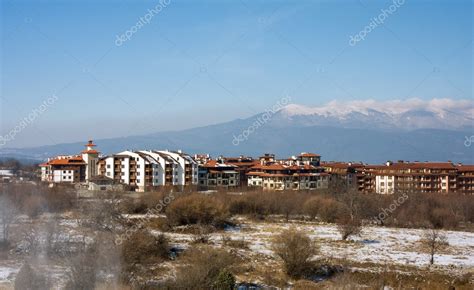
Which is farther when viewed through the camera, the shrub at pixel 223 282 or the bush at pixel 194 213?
the bush at pixel 194 213

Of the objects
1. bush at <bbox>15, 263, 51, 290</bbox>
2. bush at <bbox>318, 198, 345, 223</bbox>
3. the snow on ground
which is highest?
bush at <bbox>318, 198, 345, 223</bbox>

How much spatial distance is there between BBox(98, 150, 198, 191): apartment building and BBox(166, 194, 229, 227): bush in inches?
843

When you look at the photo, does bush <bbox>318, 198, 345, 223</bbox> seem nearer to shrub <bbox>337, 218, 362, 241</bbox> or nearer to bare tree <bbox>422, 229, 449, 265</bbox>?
shrub <bbox>337, 218, 362, 241</bbox>

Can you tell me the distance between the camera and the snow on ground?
2242 centimetres

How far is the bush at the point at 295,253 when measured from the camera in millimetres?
19359

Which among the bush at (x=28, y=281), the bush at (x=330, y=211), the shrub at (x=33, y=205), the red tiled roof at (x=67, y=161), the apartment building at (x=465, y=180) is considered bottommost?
the bush at (x=28, y=281)

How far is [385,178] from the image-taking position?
58469 mm

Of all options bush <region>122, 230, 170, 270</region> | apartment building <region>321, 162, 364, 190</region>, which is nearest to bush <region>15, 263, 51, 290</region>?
bush <region>122, 230, 170, 270</region>

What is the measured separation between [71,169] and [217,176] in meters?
15.0

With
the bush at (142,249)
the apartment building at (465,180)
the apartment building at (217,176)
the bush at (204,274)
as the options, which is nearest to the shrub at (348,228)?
the bush at (142,249)

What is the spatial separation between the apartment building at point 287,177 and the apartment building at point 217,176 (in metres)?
1.71

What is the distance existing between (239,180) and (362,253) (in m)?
36.7

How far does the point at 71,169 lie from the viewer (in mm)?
56594

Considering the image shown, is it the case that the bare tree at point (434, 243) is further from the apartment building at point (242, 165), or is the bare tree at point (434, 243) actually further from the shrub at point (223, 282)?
the apartment building at point (242, 165)
